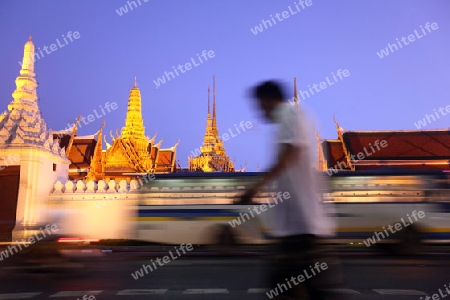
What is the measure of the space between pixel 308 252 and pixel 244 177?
37.5 feet

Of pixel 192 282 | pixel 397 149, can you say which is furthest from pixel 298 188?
pixel 397 149

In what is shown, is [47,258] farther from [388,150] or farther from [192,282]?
[388,150]

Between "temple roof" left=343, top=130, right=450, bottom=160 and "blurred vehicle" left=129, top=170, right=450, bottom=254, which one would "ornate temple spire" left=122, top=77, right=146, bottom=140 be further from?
"blurred vehicle" left=129, top=170, right=450, bottom=254

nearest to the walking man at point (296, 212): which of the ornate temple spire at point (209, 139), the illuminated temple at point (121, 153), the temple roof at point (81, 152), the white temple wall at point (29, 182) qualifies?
the white temple wall at point (29, 182)

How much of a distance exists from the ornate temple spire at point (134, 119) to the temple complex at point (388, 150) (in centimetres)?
1584

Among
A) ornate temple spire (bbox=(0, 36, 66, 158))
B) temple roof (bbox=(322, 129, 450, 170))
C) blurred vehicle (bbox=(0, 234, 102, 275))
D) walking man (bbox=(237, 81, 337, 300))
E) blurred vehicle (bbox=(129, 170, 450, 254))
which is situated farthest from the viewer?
temple roof (bbox=(322, 129, 450, 170))

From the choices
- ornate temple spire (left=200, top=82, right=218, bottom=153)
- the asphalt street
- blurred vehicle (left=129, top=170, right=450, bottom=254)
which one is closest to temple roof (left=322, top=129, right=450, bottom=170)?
blurred vehicle (left=129, top=170, right=450, bottom=254)

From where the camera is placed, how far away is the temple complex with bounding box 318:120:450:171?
27952 millimetres

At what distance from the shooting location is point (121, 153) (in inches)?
1355

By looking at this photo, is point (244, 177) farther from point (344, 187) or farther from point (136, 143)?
point (136, 143)

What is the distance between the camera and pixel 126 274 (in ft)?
23.7

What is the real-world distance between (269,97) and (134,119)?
38.1 m

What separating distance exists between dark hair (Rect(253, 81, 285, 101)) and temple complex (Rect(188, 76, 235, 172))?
135ft

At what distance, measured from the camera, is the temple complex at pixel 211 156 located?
45.7 metres
